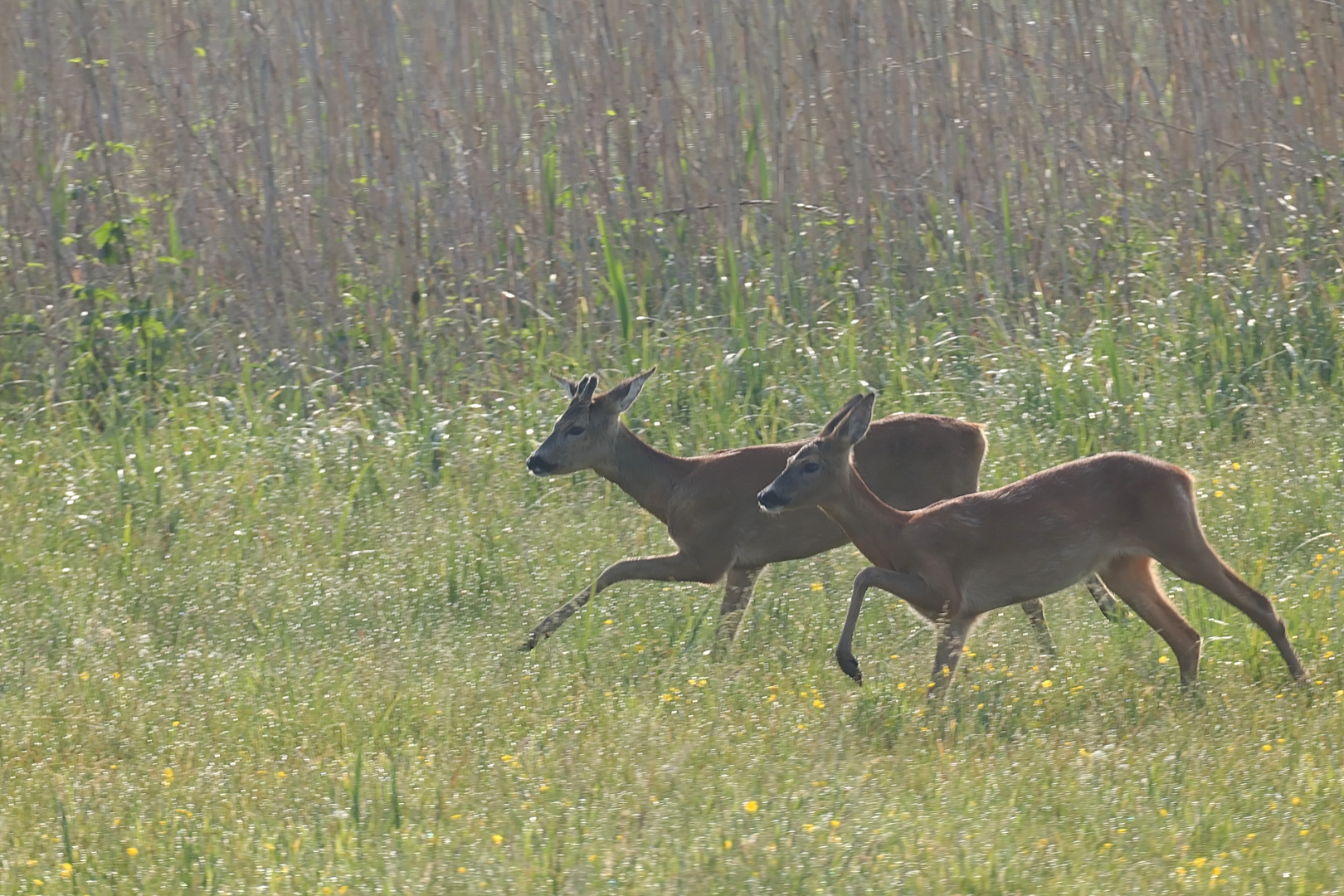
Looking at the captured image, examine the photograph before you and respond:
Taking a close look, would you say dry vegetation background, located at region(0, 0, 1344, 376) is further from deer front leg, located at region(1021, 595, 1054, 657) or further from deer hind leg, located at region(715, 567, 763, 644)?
deer front leg, located at region(1021, 595, 1054, 657)

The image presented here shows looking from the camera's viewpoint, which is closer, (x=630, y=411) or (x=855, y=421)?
(x=855, y=421)

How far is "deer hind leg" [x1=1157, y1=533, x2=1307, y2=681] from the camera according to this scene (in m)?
6.04

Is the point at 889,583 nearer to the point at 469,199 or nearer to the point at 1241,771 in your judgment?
the point at 1241,771

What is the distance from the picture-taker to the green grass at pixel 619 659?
14.6ft

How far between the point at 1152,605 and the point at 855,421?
3.97ft

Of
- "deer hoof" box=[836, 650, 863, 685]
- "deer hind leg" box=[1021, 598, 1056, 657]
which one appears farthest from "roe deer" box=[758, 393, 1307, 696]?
"deer hind leg" box=[1021, 598, 1056, 657]

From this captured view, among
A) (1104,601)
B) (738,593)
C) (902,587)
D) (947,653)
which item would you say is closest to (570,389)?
(738,593)

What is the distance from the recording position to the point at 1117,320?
10.2 metres

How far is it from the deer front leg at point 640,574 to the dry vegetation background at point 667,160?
341 cm

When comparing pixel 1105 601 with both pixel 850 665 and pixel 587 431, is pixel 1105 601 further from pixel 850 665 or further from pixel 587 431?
pixel 587 431

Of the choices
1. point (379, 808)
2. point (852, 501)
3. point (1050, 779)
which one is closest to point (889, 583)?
point (852, 501)

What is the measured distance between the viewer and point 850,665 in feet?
19.1

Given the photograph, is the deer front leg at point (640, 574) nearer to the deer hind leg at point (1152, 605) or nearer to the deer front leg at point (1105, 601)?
the deer front leg at point (1105, 601)

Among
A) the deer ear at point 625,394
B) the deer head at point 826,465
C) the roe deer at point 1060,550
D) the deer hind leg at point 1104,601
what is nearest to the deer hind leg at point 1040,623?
the deer hind leg at point 1104,601
